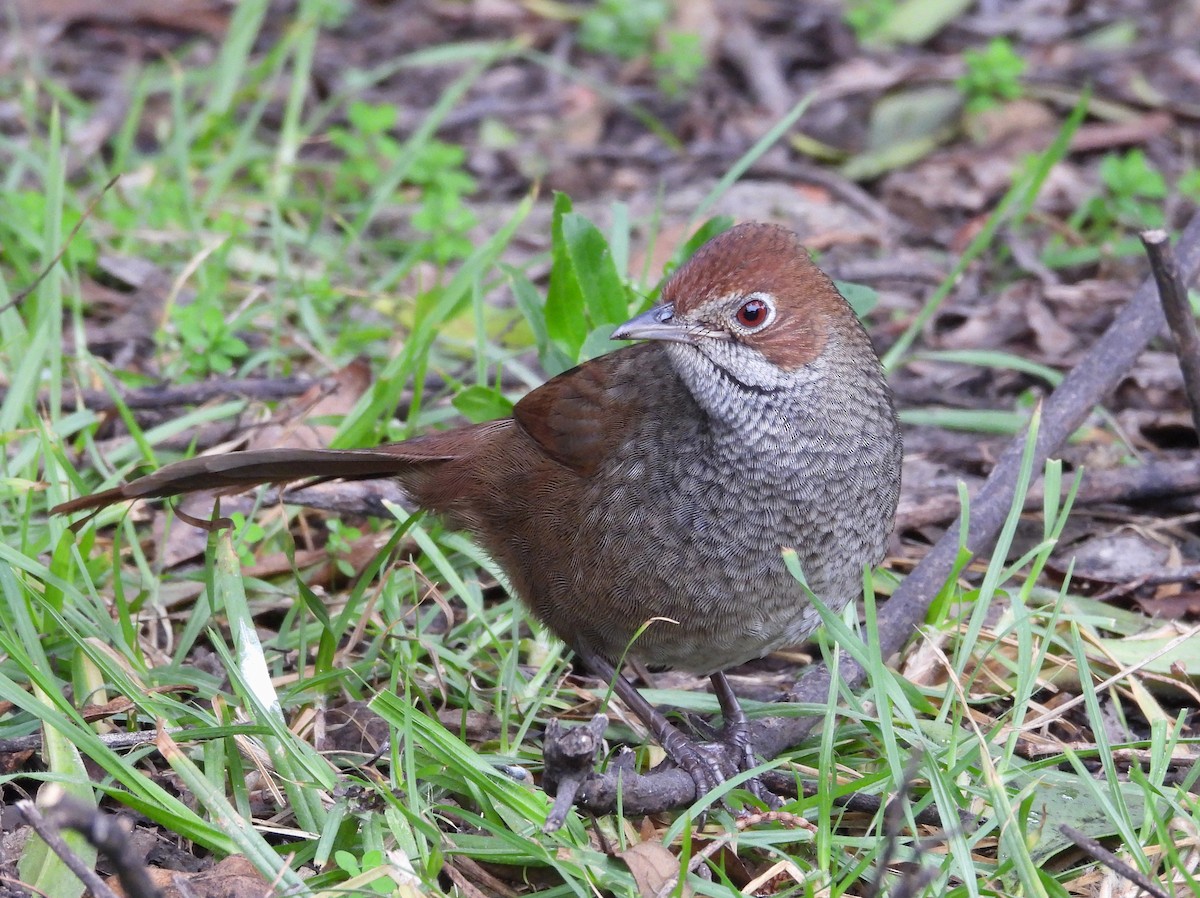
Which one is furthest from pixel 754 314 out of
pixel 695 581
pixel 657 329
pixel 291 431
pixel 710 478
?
pixel 291 431

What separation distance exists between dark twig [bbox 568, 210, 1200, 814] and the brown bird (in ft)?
0.39

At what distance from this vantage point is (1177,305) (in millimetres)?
3473

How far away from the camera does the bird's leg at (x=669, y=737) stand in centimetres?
320

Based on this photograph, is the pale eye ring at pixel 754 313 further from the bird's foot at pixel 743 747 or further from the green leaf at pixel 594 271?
the bird's foot at pixel 743 747

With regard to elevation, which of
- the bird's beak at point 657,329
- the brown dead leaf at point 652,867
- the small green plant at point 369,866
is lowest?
the brown dead leaf at point 652,867

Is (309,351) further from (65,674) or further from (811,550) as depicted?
(811,550)

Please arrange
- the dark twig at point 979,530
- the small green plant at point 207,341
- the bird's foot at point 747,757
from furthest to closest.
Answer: the small green plant at point 207,341, the bird's foot at point 747,757, the dark twig at point 979,530

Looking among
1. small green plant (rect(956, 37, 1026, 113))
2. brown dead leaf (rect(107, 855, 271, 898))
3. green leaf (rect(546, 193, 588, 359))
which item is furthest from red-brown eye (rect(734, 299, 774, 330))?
small green plant (rect(956, 37, 1026, 113))

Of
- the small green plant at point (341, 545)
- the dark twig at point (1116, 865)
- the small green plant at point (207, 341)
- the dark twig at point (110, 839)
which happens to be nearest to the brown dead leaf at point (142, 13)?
the small green plant at point (207, 341)

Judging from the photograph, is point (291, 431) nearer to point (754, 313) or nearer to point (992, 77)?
point (754, 313)

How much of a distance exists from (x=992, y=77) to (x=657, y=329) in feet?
12.9

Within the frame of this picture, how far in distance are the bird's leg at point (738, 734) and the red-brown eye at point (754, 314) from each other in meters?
0.89

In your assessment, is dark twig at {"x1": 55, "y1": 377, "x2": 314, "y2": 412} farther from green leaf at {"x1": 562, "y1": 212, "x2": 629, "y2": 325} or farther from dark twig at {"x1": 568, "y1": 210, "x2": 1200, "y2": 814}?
dark twig at {"x1": 568, "y1": 210, "x2": 1200, "y2": 814}

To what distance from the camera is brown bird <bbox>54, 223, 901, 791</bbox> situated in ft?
10.8
